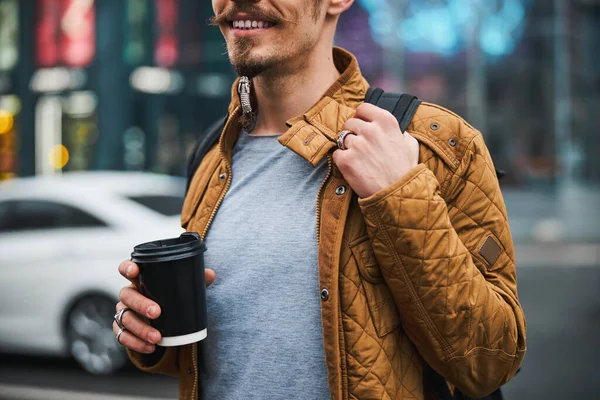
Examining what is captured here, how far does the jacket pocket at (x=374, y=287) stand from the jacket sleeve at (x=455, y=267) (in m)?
0.04

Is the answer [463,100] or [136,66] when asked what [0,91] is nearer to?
[136,66]

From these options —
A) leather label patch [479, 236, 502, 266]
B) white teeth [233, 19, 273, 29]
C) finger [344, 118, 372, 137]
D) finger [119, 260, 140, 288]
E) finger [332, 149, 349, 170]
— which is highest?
white teeth [233, 19, 273, 29]

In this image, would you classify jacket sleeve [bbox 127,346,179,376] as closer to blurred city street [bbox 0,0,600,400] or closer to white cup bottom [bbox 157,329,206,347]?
white cup bottom [bbox 157,329,206,347]

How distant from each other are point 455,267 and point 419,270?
79 mm

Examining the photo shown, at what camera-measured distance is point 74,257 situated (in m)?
6.70

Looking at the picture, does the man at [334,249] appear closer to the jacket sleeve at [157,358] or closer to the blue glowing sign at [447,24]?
the jacket sleeve at [157,358]

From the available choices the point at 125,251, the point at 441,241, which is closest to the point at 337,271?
the point at 441,241

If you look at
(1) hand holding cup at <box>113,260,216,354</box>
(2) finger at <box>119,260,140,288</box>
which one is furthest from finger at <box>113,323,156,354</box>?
(2) finger at <box>119,260,140,288</box>

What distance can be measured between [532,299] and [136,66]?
52.8 feet

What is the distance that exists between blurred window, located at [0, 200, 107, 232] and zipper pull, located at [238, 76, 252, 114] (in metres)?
5.15

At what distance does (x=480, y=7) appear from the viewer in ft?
65.1

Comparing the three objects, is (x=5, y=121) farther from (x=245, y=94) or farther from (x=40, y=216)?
(x=245, y=94)

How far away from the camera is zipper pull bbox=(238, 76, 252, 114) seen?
6.24 feet

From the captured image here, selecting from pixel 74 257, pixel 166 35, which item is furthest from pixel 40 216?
pixel 166 35
